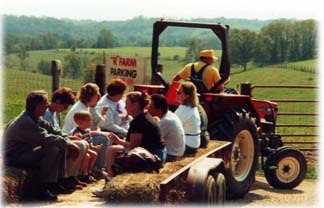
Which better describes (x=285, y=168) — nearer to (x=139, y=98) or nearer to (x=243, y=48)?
(x=139, y=98)

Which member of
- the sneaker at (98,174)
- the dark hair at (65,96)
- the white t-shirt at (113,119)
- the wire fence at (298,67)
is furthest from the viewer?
the wire fence at (298,67)

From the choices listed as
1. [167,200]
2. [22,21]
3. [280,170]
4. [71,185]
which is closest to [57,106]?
[71,185]

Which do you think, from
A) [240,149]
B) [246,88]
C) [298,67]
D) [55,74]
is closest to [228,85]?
[298,67]

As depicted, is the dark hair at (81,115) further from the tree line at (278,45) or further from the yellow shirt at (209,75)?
the tree line at (278,45)

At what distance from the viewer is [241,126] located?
10.6m

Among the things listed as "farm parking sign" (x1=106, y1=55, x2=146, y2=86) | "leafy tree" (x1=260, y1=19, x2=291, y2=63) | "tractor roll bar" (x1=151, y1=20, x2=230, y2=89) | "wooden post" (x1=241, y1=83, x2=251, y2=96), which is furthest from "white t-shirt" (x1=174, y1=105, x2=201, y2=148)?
"leafy tree" (x1=260, y1=19, x2=291, y2=63)

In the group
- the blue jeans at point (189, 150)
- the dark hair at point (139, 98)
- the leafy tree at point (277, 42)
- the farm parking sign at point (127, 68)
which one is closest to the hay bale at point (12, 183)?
the dark hair at point (139, 98)

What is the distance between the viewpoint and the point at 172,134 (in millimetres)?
8305

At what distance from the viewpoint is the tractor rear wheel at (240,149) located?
10273 millimetres

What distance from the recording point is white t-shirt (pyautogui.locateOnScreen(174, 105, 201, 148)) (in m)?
8.88

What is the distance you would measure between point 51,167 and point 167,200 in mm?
1459

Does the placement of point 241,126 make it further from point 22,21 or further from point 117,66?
point 22,21

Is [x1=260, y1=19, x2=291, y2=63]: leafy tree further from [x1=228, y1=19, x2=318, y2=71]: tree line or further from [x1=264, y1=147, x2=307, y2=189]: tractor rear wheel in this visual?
[x1=264, y1=147, x2=307, y2=189]: tractor rear wheel

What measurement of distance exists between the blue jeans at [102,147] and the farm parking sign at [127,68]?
4137 millimetres
